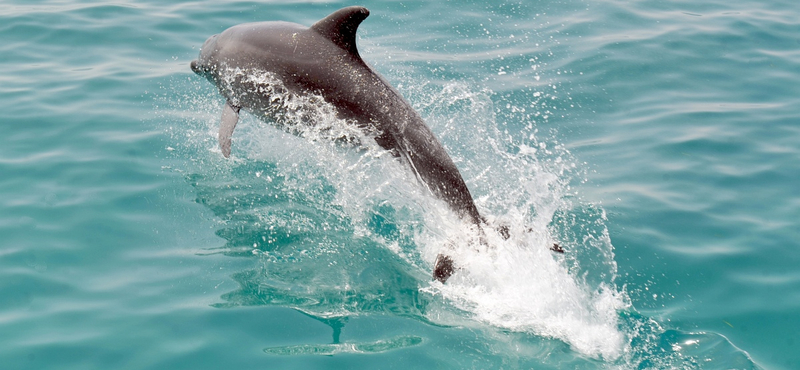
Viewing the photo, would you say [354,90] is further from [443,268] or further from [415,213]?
[443,268]

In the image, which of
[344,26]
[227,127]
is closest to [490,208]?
[344,26]

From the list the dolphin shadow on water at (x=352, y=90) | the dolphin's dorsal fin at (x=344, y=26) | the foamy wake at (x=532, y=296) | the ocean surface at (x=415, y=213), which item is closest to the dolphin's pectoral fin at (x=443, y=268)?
the foamy wake at (x=532, y=296)

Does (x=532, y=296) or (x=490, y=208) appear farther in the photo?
(x=490, y=208)

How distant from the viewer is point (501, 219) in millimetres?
7094

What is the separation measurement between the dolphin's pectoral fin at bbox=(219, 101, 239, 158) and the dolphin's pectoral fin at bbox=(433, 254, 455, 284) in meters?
2.86

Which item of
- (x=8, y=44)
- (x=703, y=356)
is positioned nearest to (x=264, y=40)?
(x=703, y=356)

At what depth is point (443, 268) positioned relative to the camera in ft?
21.0

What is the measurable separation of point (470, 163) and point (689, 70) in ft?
15.9

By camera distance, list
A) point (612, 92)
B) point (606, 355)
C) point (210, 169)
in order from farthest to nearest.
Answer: point (612, 92)
point (210, 169)
point (606, 355)

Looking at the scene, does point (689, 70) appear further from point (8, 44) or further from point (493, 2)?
point (8, 44)

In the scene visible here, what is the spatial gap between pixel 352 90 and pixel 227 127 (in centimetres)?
172

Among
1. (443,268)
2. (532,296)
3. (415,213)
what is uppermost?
(415,213)

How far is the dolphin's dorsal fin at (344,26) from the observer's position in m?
7.11

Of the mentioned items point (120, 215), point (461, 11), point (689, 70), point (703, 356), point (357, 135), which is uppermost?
point (461, 11)
